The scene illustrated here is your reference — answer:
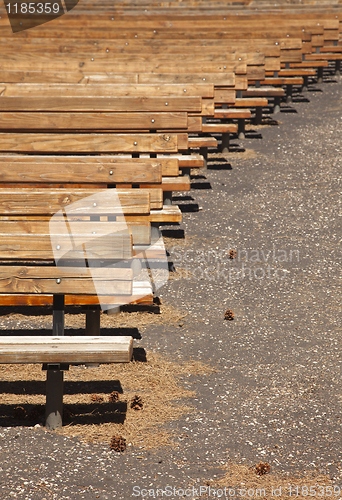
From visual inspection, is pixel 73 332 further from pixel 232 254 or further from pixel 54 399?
pixel 232 254

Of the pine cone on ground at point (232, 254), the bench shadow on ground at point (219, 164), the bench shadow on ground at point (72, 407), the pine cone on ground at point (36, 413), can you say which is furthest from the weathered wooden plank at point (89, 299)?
the bench shadow on ground at point (219, 164)

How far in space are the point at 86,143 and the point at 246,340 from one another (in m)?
2.67

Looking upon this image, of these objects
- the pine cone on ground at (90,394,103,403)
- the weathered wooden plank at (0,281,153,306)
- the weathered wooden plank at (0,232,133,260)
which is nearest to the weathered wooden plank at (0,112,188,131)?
the weathered wooden plank at (0,281,153,306)

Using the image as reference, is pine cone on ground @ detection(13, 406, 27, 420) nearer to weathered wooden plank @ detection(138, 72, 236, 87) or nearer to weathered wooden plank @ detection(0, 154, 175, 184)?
weathered wooden plank @ detection(0, 154, 175, 184)

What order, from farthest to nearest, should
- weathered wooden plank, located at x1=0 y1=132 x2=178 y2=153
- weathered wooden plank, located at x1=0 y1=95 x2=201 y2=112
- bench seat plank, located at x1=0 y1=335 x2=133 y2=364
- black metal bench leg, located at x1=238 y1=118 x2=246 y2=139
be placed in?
black metal bench leg, located at x1=238 y1=118 x2=246 y2=139 → weathered wooden plank, located at x1=0 y1=95 x2=201 y2=112 → weathered wooden plank, located at x1=0 y1=132 x2=178 y2=153 → bench seat plank, located at x1=0 y1=335 x2=133 y2=364

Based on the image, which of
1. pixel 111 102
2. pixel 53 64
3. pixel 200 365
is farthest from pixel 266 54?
pixel 200 365

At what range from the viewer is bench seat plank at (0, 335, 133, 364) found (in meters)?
3.15

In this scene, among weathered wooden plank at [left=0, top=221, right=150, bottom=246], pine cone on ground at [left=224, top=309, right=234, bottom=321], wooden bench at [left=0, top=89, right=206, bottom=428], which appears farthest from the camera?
pine cone on ground at [left=224, top=309, right=234, bottom=321]

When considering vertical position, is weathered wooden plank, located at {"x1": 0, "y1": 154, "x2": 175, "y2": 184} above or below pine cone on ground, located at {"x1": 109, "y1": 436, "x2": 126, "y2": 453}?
above

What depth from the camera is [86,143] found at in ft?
18.8

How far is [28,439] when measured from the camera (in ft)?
10.7

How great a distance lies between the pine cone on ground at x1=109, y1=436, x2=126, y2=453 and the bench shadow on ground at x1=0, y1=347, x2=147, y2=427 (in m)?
0.27

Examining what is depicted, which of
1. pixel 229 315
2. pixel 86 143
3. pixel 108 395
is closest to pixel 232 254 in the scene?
pixel 229 315

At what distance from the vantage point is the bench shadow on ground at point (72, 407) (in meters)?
3.46
